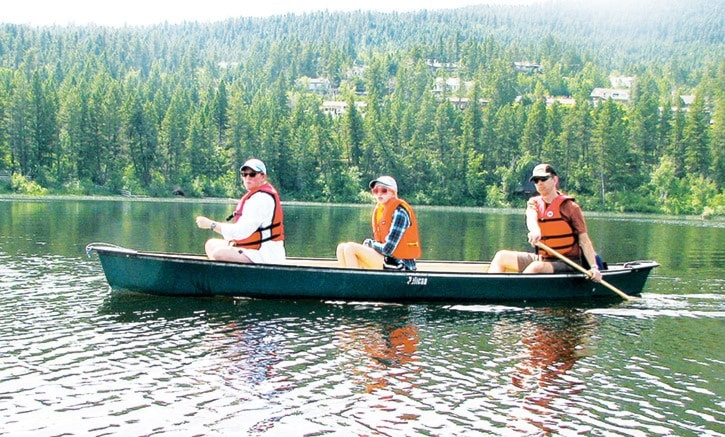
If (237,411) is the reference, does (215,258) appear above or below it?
above

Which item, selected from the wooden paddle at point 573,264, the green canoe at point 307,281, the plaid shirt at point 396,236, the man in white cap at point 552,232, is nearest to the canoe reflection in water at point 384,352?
the green canoe at point 307,281

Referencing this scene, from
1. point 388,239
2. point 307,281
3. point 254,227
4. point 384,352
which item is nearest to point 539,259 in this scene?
point 388,239

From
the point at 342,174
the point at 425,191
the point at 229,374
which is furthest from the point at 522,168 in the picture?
the point at 229,374

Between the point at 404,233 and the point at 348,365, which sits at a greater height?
the point at 404,233

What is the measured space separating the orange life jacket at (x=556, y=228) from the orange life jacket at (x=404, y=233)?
8.61 feet

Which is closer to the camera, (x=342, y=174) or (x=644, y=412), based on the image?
(x=644, y=412)

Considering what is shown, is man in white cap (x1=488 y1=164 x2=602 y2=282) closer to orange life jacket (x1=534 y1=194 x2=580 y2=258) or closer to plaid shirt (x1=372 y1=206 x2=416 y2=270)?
orange life jacket (x1=534 y1=194 x2=580 y2=258)

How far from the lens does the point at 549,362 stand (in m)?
12.2

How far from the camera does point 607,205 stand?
96125 millimetres

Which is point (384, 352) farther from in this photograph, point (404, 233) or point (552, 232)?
point (552, 232)

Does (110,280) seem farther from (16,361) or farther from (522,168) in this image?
(522,168)

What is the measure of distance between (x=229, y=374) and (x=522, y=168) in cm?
9947

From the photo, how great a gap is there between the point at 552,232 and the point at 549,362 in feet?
17.2

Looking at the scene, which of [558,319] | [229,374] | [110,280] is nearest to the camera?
[229,374]
